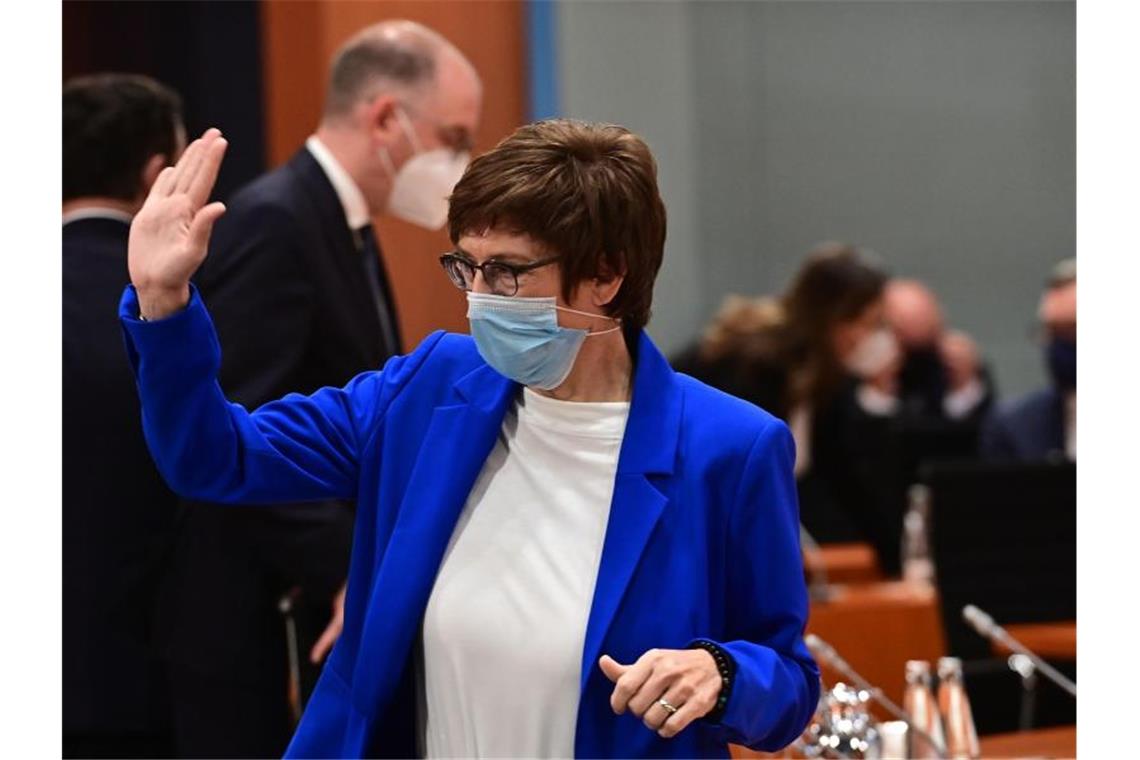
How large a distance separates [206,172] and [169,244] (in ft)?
0.30

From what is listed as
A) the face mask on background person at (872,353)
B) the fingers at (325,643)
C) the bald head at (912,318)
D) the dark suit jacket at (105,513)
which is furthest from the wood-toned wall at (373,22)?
the bald head at (912,318)

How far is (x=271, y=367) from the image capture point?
9.23 feet

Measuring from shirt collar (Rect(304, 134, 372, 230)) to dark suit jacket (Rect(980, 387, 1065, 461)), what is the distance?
10.0 ft

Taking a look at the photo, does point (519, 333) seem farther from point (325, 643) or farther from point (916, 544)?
point (916, 544)

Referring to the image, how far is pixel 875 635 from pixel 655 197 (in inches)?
96.8

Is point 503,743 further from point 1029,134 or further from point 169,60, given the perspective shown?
point 1029,134

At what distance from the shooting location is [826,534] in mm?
6824

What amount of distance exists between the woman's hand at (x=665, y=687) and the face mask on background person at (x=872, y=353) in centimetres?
487

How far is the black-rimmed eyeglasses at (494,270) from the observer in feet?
6.40

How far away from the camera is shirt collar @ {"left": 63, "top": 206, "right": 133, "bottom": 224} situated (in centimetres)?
313

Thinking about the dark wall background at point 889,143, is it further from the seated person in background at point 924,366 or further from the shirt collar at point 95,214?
the shirt collar at point 95,214

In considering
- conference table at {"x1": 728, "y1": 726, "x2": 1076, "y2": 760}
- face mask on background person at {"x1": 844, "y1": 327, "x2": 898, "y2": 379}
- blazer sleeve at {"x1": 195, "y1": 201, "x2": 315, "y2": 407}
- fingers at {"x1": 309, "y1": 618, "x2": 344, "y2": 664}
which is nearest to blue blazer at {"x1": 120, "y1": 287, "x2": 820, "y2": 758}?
blazer sleeve at {"x1": 195, "y1": 201, "x2": 315, "y2": 407}

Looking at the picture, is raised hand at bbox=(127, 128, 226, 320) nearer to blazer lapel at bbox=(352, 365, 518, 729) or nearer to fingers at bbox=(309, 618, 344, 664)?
blazer lapel at bbox=(352, 365, 518, 729)

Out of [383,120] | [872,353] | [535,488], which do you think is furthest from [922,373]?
[535,488]
